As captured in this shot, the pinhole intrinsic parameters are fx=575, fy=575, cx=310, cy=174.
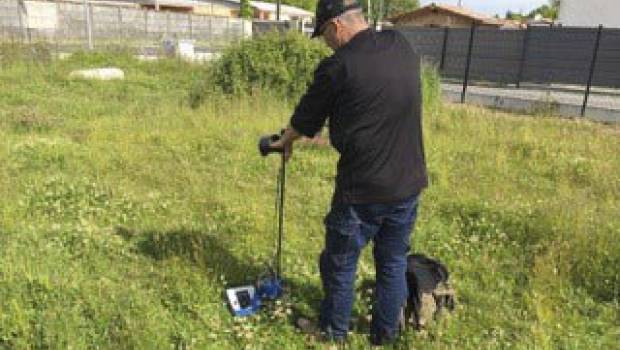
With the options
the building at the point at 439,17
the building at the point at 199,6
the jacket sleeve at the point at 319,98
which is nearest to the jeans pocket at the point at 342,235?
the jacket sleeve at the point at 319,98

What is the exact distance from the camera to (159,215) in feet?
16.8

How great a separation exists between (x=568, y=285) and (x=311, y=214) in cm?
224

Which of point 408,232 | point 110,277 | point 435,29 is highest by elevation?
point 435,29

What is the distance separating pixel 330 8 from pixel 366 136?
0.64 m

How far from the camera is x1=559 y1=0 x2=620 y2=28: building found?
27.0m

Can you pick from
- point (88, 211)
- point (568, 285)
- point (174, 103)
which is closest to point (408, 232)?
point (568, 285)

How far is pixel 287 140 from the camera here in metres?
3.15

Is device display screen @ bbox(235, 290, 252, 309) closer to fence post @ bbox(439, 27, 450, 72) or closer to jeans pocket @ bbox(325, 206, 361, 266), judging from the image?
jeans pocket @ bbox(325, 206, 361, 266)

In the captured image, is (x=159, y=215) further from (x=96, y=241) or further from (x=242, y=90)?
(x=242, y=90)

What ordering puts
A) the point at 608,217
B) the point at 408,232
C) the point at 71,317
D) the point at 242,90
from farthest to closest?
the point at 242,90, the point at 608,217, the point at 71,317, the point at 408,232

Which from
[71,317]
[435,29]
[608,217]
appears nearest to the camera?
[71,317]

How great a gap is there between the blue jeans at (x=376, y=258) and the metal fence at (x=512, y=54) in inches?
560

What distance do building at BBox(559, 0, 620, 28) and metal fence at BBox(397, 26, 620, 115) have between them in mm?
12043

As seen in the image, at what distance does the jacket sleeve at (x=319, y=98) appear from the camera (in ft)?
9.06
